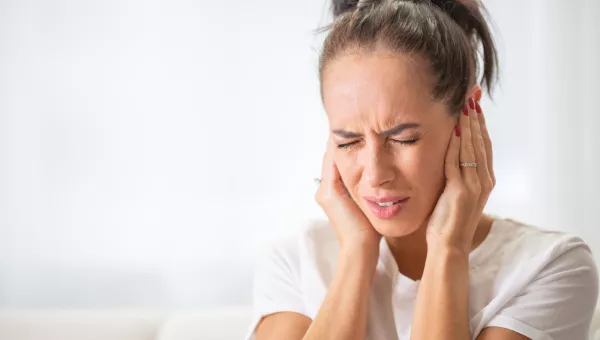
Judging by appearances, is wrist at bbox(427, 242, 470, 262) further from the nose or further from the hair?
the hair

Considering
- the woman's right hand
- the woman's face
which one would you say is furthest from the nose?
the woman's right hand

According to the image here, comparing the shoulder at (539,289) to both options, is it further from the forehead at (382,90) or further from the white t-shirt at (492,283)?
the forehead at (382,90)

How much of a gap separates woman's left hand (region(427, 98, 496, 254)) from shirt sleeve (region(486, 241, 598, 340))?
16 centimetres

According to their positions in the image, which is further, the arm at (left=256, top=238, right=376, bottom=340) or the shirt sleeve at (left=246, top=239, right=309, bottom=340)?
the shirt sleeve at (left=246, top=239, right=309, bottom=340)

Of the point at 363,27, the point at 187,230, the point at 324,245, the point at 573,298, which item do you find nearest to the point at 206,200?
the point at 187,230

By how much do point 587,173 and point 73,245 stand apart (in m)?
1.88

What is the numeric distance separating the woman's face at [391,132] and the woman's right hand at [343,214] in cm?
5

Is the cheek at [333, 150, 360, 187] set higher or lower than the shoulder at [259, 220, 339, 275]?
higher

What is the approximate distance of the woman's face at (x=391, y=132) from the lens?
4.66 feet

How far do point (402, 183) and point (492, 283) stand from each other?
11.3 inches

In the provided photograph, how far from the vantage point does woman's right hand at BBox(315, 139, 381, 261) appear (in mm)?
1525

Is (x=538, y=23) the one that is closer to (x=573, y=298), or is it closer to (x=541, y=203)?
(x=541, y=203)

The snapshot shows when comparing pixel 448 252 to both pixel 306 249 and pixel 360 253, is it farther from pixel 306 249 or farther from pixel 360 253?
pixel 306 249

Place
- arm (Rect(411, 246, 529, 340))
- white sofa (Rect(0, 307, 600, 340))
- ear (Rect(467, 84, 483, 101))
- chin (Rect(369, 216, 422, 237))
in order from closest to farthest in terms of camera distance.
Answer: arm (Rect(411, 246, 529, 340)) → chin (Rect(369, 216, 422, 237)) → ear (Rect(467, 84, 483, 101)) → white sofa (Rect(0, 307, 600, 340))
